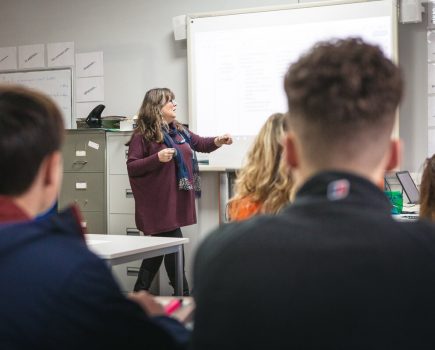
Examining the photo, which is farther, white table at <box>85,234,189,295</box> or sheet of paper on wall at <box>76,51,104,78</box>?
sheet of paper on wall at <box>76,51,104,78</box>

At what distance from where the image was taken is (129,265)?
4688mm

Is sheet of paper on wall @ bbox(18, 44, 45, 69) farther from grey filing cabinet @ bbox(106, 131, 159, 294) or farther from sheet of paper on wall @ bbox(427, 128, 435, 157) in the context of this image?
sheet of paper on wall @ bbox(427, 128, 435, 157)

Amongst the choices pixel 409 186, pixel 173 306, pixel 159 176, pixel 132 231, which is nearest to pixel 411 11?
pixel 409 186

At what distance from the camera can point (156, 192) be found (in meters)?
4.20

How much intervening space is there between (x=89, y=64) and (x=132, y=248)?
3159 millimetres

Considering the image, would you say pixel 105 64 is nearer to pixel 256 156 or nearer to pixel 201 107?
pixel 201 107

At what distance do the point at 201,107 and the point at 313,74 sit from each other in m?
4.00

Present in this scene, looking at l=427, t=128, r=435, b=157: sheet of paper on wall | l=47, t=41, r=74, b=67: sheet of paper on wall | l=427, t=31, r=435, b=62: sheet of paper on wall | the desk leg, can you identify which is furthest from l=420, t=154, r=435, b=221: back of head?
l=47, t=41, r=74, b=67: sheet of paper on wall

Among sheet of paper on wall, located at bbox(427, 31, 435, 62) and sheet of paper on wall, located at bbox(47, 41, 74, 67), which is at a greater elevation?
sheet of paper on wall, located at bbox(47, 41, 74, 67)

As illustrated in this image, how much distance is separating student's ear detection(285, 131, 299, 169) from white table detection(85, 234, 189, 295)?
1.60m

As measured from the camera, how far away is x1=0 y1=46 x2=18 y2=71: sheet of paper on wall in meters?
5.69

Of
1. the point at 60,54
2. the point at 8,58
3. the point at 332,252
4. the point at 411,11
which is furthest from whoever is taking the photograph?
the point at 8,58

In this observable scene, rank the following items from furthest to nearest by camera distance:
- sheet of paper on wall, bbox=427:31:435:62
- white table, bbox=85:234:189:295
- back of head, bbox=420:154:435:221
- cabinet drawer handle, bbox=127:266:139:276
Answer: cabinet drawer handle, bbox=127:266:139:276 → sheet of paper on wall, bbox=427:31:435:62 → white table, bbox=85:234:189:295 → back of head, bbox=420:154:435:221

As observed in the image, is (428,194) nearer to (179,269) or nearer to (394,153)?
(394,153)
